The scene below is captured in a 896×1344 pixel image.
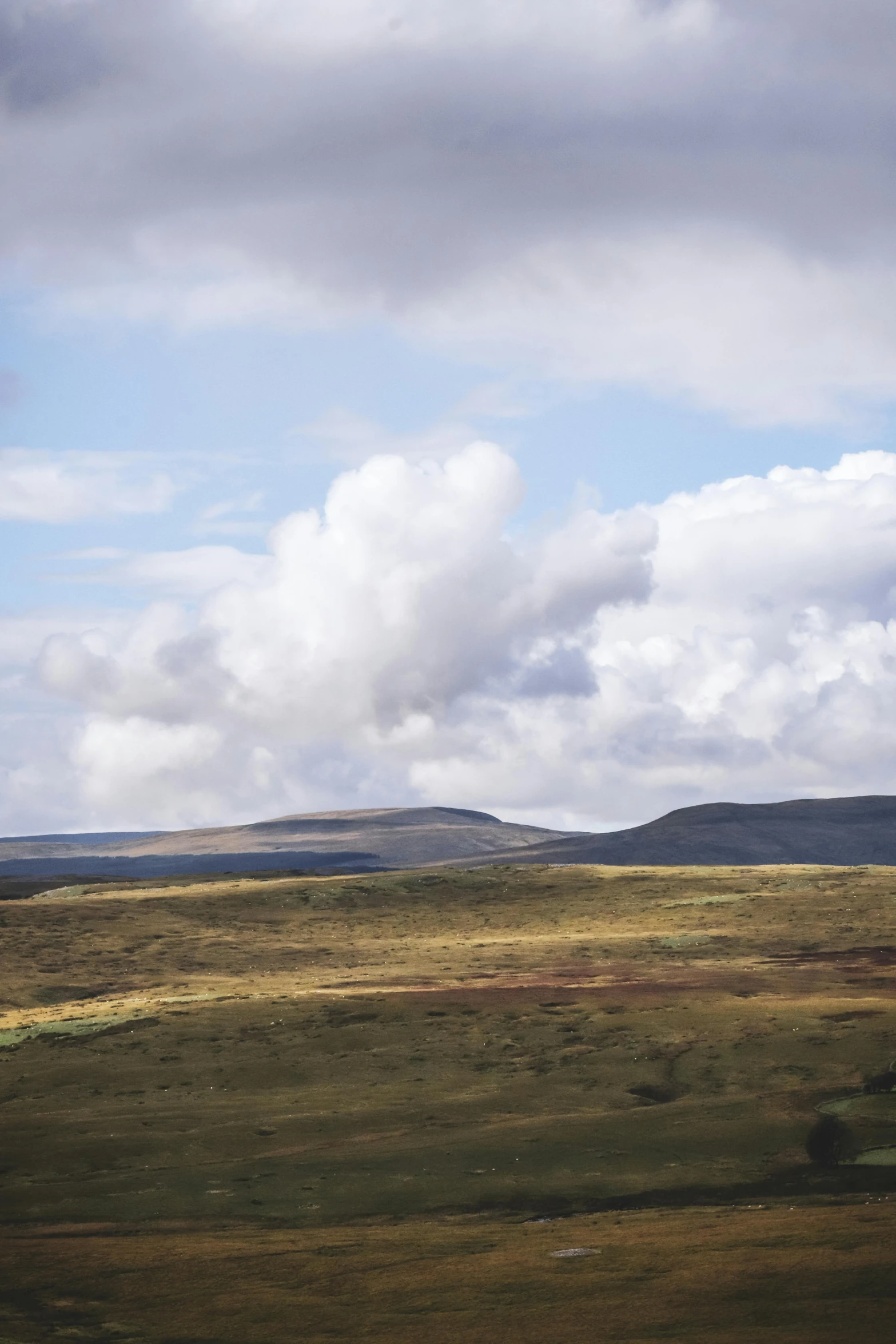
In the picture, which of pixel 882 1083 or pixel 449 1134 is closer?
pixel 449 1134

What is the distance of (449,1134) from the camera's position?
117 feet

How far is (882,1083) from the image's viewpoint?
37.1 metres

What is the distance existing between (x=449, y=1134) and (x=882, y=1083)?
1205cm

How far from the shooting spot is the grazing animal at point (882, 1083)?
36594 millimetres

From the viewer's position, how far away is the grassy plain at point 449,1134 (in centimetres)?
2052

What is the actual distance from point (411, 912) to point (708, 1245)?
6909 cm

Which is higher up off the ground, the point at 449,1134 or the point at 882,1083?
the point at 882,1083

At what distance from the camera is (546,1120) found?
1430 inches

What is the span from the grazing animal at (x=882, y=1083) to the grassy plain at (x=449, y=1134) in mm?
659

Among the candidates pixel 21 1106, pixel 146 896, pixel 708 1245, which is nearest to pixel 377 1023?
pixel 21 1106

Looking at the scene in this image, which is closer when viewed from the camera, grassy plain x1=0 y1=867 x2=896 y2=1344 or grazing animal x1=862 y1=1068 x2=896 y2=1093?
grassy plain x1=0 y1=867 x2=896 y2=1344

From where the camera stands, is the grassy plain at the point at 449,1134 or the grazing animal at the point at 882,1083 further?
the grazing animal at the point at 882,1083

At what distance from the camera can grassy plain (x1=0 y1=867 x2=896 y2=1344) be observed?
20.5 m

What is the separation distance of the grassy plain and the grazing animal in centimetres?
66
